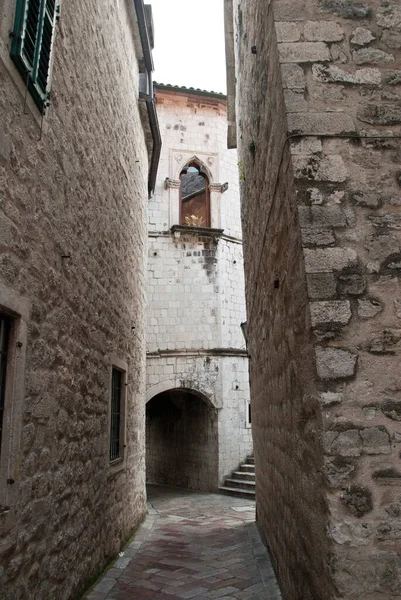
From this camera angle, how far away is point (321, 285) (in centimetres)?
263

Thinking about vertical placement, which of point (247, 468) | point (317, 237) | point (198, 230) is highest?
point (198, 230)

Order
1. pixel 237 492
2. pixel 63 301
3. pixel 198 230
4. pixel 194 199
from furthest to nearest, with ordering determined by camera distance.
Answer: pixel 194 199 < pixel 198 230 < pixel 237 492 < pixel 63 301

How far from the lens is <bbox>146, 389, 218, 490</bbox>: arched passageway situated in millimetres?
12359

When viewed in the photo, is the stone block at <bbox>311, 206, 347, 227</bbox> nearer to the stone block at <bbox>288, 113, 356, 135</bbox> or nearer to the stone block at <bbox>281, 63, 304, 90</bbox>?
the stone block at <bbox>288, 113, 356, 135</bbox>

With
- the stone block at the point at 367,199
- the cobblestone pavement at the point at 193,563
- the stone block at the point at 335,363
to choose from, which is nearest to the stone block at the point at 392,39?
the stone block at the point at 367,199

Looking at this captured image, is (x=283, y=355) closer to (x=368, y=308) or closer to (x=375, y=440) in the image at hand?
(x=368, y=308)

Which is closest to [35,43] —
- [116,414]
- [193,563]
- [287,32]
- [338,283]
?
[287,32]

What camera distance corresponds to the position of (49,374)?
11.4 ft

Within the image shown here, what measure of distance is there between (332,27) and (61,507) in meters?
3.86

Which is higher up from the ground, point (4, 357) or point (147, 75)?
point (147, 75)

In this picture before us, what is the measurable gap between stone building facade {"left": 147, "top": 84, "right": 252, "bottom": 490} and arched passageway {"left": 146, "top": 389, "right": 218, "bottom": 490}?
0.09 ft

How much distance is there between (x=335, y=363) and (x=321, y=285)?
427mm

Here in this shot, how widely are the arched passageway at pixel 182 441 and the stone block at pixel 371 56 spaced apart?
10330 mm

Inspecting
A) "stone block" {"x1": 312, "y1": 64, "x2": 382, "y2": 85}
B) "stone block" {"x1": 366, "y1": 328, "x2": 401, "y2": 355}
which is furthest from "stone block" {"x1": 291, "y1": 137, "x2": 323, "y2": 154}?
"stone block" {"x1": 366, "y1": 328, "x2": 401, "y2": 355}
